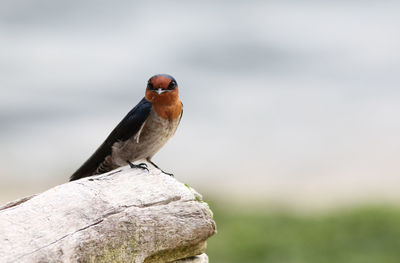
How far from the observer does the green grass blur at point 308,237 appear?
39.1 feet

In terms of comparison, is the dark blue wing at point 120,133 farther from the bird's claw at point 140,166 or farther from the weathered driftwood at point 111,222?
the weathered driftwood at point 111,222

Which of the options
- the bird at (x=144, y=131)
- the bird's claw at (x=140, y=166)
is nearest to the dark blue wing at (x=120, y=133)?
the bird at (x=144, y=131)

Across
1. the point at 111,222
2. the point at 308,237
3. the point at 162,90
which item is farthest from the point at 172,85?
the point at 308,237

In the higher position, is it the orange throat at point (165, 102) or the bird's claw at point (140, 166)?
the orange throat at point (165, 102)

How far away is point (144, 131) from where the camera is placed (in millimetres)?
6836

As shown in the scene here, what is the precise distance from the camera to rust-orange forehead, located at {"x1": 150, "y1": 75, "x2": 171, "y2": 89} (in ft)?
21.1

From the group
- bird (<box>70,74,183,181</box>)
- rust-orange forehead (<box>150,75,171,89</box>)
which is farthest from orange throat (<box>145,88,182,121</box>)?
rust-orange forehead (<box>150,75,171,89</box>)

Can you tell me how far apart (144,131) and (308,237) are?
7286 millimetres

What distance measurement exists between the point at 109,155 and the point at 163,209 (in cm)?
141

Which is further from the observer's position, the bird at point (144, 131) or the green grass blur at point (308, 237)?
the green grass blur at point (308, 237)

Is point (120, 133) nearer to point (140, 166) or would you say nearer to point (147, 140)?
point (147, 140)

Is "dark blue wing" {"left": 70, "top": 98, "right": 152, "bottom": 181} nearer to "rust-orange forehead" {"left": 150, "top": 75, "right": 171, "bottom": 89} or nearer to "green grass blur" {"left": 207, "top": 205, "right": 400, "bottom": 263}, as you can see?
"rust-orange forehead" {"left": 150, "top": 75, "right": 171, "bottom": 89}

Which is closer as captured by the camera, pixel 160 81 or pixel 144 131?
pixel 160 81

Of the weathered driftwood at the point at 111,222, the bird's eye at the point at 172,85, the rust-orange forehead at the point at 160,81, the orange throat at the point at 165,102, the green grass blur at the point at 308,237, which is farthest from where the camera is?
the green grass blur at the point at 308,237
